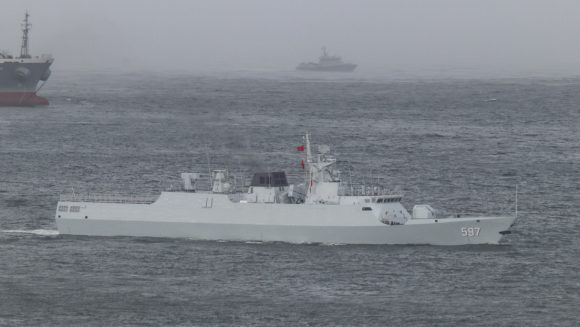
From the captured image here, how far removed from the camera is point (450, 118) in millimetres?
130000

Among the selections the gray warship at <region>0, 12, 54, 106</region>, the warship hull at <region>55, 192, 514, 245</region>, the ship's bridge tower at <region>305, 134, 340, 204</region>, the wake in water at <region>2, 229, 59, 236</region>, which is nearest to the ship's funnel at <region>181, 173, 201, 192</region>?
the warship hull at <region>55, 192, 514, 245</region>

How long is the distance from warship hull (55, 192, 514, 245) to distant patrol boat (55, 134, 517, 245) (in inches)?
1.8

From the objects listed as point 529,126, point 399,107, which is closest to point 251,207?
point 529,126

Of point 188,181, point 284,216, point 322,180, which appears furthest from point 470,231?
point 188,181

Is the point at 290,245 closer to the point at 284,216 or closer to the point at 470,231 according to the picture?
the point at 284,216

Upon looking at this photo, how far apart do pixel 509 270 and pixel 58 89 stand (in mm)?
147021

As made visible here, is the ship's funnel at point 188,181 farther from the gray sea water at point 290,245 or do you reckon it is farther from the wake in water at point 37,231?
the wake in water at point 37,231

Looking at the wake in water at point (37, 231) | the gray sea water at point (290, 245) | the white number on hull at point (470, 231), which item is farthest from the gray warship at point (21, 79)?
the white number on hull at point (470, 231)

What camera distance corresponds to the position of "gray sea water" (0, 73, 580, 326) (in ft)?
153

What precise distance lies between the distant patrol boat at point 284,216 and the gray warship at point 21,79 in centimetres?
9005

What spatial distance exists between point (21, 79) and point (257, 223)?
97.8m

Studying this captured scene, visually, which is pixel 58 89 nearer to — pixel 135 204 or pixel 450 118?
pixel 450 118

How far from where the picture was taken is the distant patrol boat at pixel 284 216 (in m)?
56.4

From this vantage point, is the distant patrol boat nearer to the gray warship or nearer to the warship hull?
the warship hull
